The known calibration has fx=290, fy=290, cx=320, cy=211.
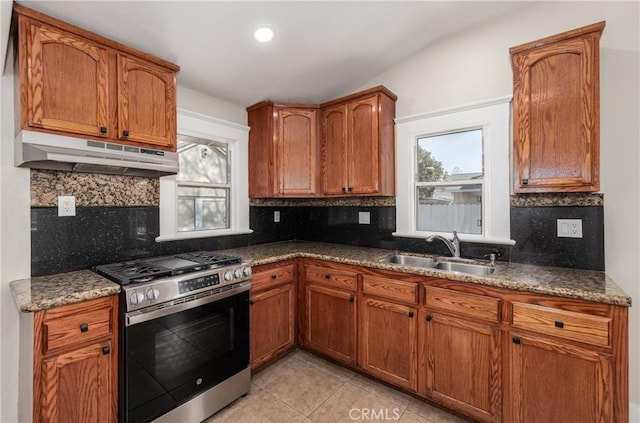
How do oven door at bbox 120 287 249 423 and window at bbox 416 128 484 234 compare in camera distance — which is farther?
window at bbox 416 128 484 234

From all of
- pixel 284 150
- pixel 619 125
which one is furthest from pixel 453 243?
pixel 284 150

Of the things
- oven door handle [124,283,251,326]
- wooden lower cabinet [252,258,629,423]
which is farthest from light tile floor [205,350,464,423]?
oven door handle [124,283,251,326]

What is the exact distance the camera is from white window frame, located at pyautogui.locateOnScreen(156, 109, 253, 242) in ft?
7.86

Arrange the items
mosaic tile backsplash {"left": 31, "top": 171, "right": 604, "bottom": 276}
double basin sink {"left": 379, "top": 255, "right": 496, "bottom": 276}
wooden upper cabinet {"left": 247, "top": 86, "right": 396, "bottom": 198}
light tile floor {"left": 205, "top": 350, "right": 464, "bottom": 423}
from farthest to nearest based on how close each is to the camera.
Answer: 1. wooden upper cabinet {"left": 247, "top": 86, "right": 396, "bottom": 198}
2. double basin sink {"left": 379, "top": 255, "right": 496, "bottom": 276}
3. light tile floor {"left": 205, "top": 350, "right": 464, "bottom": 423}
4. mosaic tile backsplash {"left": 31, "top": 171, "right": 604, "bottom": 276}

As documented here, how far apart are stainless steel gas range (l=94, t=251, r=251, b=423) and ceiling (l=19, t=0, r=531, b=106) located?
1496 mm

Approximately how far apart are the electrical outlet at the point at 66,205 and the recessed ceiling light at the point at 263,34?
166 centimetres

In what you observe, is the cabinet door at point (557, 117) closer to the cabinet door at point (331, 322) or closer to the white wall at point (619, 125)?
the white wall at point (619, 125)

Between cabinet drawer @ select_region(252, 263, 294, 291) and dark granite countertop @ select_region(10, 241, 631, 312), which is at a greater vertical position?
dark granite countertop @ select_region(10, 241, 631, 312)

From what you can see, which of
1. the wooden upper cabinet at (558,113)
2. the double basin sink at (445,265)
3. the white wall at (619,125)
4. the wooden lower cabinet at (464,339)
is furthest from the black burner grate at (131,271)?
the white wall at (619,125)

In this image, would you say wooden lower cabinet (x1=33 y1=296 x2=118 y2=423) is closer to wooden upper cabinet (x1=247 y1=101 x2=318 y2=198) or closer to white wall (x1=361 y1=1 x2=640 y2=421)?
wooden upper cabinet (x1=247 y1=101 x2=318 y2=198)

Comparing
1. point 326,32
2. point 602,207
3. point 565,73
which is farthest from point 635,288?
point 326,32

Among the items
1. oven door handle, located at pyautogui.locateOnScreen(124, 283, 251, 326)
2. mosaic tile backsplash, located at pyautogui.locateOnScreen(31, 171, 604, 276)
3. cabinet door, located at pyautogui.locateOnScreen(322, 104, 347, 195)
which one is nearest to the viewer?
oven door handle, located at pyautogui.locateOnScreen(124, 283, 251, 326)

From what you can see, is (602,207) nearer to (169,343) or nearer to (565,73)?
(565,73)

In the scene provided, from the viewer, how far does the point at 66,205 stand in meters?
1.85
